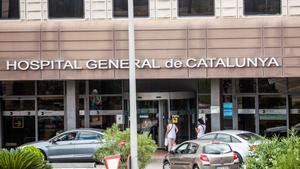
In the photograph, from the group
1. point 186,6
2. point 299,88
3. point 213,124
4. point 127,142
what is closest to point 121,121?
point 213,124

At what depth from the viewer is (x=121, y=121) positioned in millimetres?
31047

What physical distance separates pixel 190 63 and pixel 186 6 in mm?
2749

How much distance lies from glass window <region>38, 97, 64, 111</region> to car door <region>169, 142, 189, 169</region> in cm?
1063

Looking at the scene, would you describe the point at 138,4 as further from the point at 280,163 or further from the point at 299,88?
the point at 280,163

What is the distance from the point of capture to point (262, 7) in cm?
2934

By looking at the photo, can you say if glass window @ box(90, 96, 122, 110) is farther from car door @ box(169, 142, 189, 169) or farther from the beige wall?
car door @ box(169, 142, 189, 169)

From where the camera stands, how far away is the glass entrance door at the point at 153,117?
3141 cm

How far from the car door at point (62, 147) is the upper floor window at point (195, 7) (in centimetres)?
826

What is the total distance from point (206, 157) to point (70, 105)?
1201cm

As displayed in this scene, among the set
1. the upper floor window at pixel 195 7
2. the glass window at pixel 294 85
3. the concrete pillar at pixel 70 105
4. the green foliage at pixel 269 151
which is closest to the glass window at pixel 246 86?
the glass window at pixel 294 85

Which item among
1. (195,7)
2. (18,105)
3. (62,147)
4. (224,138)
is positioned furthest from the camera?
(18,105)

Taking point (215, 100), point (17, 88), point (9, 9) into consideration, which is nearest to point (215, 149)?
point (215, 100)

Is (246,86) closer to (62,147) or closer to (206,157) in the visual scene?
(62,147)

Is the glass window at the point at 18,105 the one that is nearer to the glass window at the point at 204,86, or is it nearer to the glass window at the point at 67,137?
the glass window at the point at 67,137
